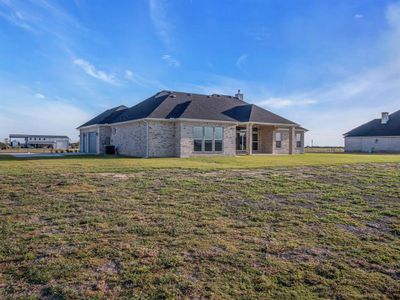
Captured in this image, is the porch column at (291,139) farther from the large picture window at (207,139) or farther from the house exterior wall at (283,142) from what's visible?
the large picture window at (207,139)

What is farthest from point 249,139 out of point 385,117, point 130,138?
point 385,117

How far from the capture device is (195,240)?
510cm

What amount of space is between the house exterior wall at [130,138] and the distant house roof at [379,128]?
113 ft

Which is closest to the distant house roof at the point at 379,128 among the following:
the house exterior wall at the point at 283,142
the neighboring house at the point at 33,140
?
the house exterior wall at the point at 283,142

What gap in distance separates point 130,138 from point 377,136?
3467 centimetres

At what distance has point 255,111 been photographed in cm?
2753

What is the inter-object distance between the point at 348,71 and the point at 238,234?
21.4m

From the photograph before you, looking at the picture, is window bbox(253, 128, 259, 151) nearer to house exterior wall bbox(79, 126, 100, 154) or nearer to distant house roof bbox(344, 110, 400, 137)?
house exterior wall bbox(79, 126, 100, 154)

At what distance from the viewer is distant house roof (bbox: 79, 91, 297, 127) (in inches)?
877

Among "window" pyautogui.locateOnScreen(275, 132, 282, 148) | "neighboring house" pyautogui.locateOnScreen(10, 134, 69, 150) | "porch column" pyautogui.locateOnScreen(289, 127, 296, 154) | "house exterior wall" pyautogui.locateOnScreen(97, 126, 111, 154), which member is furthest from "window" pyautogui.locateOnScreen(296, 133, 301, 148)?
"neighboring house" pyautogui.locateOnScreen(10, 134, 69, 150)

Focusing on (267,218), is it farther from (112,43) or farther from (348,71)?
(348,71)

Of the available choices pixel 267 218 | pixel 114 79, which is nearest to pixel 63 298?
pixel 267 218

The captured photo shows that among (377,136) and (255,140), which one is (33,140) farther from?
(377,136)

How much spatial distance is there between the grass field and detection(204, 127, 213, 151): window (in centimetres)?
1279
